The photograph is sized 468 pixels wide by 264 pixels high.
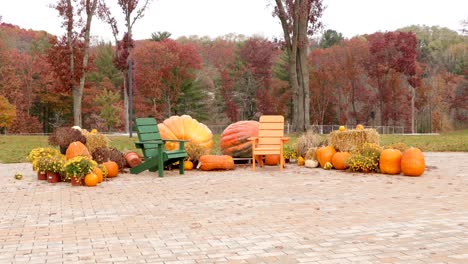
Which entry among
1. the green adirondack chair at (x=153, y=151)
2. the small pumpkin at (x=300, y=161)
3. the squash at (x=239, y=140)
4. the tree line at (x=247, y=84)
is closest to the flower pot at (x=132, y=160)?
the green adirondack chair at (x=153, y=151)

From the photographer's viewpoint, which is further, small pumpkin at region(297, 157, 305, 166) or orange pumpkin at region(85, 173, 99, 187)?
small pumpkin at region(297, 157, 305, 166)

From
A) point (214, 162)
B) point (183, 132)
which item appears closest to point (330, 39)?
point (183, 132)

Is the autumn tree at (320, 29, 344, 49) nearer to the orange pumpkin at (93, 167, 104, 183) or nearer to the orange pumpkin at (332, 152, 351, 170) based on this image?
the orange pumpkin at (332, 152, 351, 170)

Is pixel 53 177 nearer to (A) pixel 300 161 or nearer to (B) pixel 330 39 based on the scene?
(A) pixel 300 161

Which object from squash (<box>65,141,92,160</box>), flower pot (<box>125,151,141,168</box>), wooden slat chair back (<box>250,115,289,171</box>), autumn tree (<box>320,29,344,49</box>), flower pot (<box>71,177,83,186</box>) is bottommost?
flower pot (<box>71,177,83,186</box>)

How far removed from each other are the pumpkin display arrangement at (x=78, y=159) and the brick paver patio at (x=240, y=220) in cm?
27

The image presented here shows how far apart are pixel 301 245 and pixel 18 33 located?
42.7 m

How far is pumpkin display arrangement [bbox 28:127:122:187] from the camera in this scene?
7391 millimetres

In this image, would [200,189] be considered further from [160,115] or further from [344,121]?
[344,121]

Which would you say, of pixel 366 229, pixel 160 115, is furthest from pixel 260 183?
pixel 160 115

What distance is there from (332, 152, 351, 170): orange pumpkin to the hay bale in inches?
9.2

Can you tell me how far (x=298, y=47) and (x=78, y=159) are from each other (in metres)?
12.7

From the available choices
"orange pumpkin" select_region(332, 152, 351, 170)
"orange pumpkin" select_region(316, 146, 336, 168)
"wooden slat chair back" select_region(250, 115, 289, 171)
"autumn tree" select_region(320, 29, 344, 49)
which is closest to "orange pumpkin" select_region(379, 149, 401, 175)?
"orange pumpkin" select_region(332, 152, 351, 170)

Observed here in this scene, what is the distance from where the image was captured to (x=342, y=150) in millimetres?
9359
